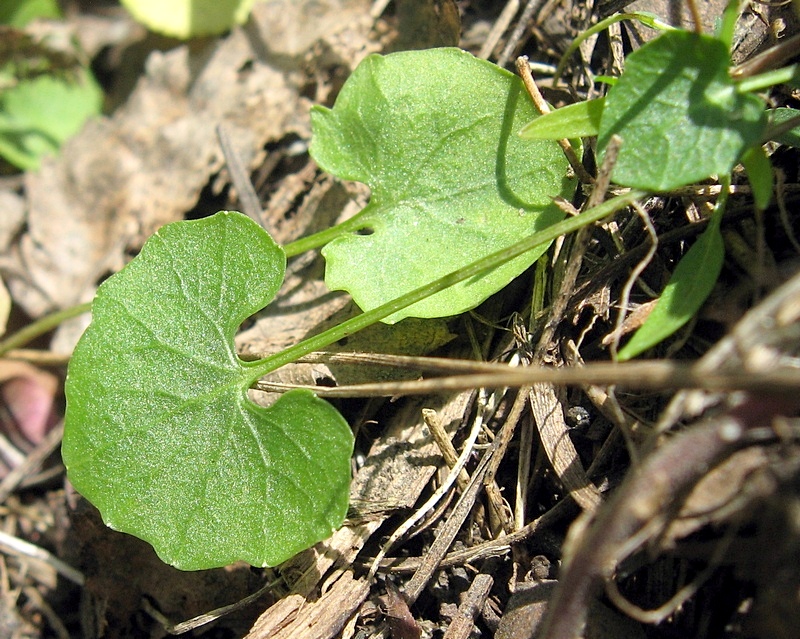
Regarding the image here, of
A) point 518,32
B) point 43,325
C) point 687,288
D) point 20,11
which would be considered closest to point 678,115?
point 687,288

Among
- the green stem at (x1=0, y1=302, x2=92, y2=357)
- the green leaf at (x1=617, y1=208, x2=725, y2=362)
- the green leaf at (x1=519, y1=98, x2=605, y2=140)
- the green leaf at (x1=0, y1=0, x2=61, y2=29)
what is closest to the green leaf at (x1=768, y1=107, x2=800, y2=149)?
the green leaf at (x1=617, y1=208, x2=725, y2=362)

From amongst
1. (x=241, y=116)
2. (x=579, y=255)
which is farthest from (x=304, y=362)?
(x=241, y=116)

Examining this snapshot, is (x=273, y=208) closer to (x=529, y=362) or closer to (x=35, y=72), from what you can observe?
(x=529, y=362)

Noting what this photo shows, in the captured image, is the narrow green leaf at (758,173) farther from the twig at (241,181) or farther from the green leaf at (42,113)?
the green leaf at (42,113)

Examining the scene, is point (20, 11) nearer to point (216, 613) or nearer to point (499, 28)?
point (499, 28)

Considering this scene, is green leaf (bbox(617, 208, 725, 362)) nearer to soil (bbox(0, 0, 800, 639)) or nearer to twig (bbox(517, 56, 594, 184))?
soil (bbox(0, 0, 800, 639))

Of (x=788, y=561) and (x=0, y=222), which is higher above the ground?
(x=788, y=561)
